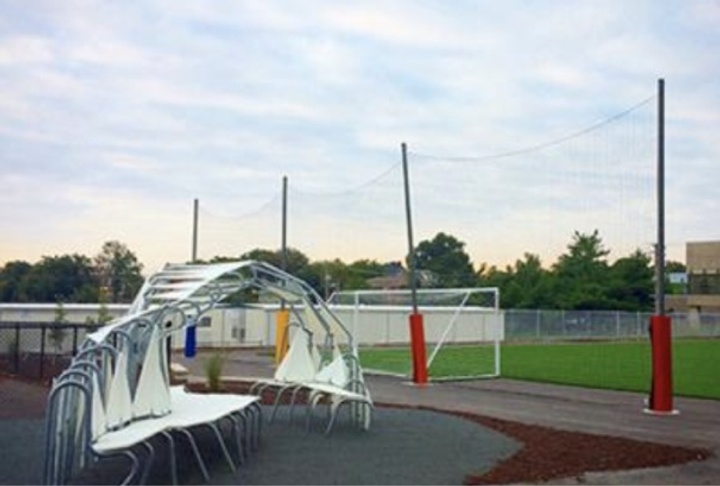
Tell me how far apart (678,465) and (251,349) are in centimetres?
2573

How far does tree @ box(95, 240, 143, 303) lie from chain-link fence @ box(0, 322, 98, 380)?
1804 centimetres

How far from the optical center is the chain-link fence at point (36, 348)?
17.8m

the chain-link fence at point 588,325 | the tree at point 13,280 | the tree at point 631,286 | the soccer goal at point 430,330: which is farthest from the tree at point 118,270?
the tree at point 631,286

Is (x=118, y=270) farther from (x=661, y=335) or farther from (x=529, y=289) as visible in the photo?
(x=661, y=335)

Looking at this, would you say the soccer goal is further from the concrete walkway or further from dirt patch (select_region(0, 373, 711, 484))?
dirt patch (select_region(0, 373, 711, 484))

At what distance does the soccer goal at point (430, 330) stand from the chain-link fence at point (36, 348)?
23.6 ft

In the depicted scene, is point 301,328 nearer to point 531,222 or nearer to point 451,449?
point 451,449

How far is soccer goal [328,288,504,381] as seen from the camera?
82.1 feet

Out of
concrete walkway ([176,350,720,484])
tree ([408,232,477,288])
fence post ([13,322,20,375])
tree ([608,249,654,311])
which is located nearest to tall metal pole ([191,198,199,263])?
concrete walkway ([176,350,720,484])

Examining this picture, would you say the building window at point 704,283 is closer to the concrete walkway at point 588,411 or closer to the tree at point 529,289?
the tree at point 529,289

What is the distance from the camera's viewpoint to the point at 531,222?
90.2ft

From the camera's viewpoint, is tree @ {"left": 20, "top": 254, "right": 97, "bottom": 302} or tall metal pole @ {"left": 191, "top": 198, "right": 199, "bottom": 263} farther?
tree @ {"left": 20, "top": 254, "right": 97, "bottom": 302}

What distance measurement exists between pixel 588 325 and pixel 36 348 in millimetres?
30908

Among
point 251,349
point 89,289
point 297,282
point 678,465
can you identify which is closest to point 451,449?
point 678,465
